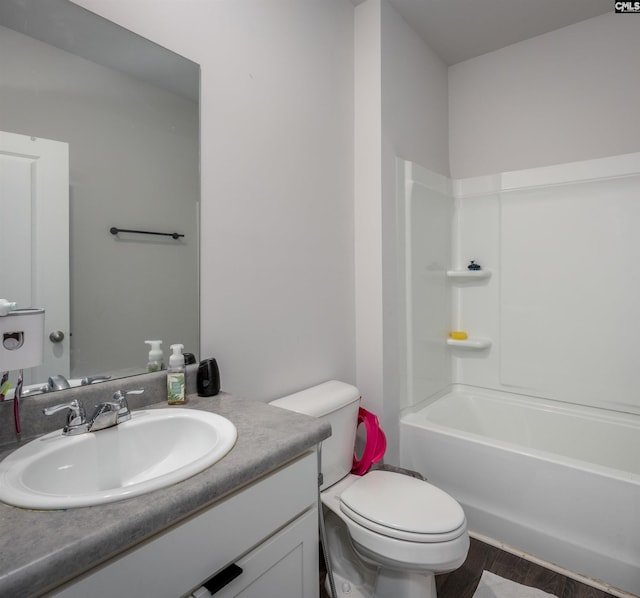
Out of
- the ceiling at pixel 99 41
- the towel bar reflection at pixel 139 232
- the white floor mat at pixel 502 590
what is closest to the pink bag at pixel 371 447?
the white floor mat at pixel 502 590

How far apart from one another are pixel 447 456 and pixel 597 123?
6.80 feet

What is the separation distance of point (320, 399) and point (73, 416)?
90 centimetres

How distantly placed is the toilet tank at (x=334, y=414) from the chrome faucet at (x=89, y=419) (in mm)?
656

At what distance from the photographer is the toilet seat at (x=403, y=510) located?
1.24m

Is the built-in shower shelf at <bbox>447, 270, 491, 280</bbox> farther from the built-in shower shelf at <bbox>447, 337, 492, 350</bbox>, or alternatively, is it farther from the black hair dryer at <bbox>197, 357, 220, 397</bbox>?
the black hair dryer at <bbox>197, 357, 220, 397</bbox>

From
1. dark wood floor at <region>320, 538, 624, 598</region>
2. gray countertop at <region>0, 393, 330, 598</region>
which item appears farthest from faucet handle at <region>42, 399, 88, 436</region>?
dark wood floor at <region>320, 538, 624, 598</region>

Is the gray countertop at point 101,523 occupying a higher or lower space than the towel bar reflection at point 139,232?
lower

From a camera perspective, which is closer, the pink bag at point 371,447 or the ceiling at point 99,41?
the ceiling at point 99,41

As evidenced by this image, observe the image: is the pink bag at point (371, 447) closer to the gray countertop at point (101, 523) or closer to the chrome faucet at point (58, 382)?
the gray countertop at point (101, 523)

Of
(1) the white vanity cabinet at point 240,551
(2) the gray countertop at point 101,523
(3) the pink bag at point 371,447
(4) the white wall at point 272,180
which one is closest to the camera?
(2) the gray countertop at point 101,523

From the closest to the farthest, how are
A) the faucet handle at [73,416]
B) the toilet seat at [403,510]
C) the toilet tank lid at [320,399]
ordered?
1. the faucet handle at [73,416]
2. the toilet seat at [403,510]
3. the toilet tank lid at [320,399]

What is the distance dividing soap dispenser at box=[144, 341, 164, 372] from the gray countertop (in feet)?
1.35

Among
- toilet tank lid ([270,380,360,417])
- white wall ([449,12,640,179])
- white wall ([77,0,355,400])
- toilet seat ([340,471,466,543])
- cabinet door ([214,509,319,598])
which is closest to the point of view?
cabinet door ([214,509,319,598])

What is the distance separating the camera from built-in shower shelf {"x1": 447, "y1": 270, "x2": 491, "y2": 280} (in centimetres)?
253
